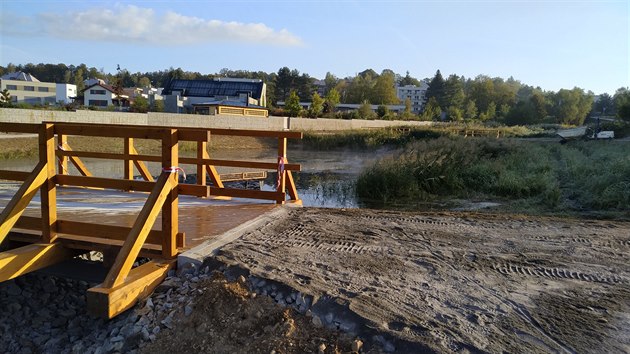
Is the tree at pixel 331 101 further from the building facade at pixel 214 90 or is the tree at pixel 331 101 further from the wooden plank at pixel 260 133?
the wooden plank at pixel 260 133

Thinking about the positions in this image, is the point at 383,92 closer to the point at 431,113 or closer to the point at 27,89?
the point at 431,113

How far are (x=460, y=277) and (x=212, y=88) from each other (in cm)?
8493

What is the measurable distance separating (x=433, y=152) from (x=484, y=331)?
48.7ft

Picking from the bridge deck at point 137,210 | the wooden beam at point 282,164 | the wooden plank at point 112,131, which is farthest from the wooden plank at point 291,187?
the wooden plank at point 112,131

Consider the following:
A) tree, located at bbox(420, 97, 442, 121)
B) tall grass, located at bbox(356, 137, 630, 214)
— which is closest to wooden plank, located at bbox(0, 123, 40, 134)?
tall grass, located at bbox(356, 137, 630, 214)

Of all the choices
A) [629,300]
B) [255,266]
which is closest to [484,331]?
[629,300]

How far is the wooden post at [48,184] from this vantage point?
5.91m

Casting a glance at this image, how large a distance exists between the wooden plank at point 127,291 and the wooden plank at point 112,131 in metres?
1.49

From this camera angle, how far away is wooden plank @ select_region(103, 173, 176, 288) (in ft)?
15.8

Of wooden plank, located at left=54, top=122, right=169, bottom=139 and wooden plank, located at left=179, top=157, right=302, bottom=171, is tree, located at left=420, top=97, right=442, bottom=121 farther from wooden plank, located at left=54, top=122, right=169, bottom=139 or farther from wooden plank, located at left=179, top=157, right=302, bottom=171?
wooden plank, located at left=54, top=122, right=169, bottom=139

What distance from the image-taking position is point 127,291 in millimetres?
4746

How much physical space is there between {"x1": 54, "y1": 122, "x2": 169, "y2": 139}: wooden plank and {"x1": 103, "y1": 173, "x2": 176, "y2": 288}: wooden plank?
2.04 ft

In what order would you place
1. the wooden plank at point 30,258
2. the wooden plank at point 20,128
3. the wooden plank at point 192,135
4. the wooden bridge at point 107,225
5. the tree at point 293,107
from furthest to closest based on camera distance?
the tree at point 293,107, the wooden plank at point 20,128, the wooden plank at point 192,135, the wooden plank at point 30,258, the wooden bridge at point 107,225

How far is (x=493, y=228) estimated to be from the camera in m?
8.04
